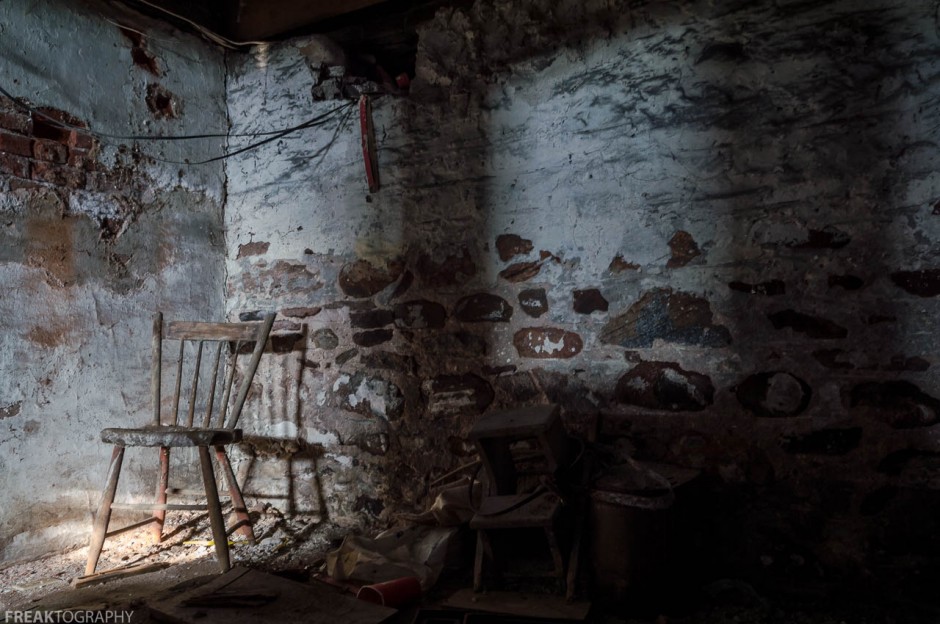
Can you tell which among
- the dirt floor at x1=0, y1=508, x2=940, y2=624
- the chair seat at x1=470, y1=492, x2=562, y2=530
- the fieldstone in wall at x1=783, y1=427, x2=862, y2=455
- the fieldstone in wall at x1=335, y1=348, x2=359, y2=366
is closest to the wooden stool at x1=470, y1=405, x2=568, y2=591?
the chair seat at x1=470, y1=492, x2=562, y2=530

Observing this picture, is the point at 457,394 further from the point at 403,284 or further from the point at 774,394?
the point at 774,394

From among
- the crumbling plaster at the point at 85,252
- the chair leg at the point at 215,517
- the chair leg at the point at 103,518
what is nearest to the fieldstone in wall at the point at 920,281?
the chair leg at the point at 215,517

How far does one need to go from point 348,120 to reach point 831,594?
273 cm

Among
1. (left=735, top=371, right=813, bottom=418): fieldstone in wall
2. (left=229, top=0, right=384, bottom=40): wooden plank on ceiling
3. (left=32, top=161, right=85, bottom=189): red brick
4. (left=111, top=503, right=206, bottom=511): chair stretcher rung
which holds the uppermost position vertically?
(left=229, top=0, right=384, bottom=40): wooden plank on ceiling

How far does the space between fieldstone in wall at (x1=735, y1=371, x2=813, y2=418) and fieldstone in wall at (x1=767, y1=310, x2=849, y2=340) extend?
161 millimetres

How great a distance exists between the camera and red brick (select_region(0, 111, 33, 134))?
89.9 inches

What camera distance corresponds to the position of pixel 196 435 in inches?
84.5

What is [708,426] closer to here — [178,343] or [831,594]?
[831,594]

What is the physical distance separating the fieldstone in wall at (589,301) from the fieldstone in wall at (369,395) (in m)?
0.90

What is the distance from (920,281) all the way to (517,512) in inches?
58.5

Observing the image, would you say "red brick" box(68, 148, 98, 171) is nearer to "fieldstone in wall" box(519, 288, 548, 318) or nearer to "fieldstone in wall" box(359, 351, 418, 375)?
"fieldstone in wall" box(359, 351, 418, 375)

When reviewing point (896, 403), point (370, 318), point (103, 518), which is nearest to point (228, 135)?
point (370, 318)

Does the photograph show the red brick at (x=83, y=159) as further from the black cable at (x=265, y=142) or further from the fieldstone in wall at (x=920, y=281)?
the fieldstone in wall at (x=920, y=281)

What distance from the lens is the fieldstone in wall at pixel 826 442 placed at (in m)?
1.93
